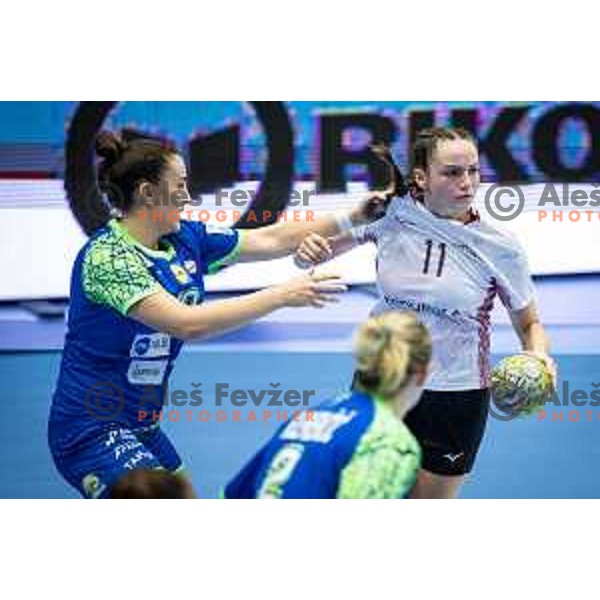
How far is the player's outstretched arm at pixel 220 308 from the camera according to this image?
3.88 metres

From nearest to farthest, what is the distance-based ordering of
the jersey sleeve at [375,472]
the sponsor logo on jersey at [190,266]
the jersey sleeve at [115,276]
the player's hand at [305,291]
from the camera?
the jersey sleeve at [375,472]
the player's hand at [305,291]
the jersey sleeve at [115,276]
the sponsor logo on jersey at [190,266]

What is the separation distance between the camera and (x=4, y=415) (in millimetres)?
4656

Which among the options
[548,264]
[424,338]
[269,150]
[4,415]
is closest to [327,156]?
[269,150]

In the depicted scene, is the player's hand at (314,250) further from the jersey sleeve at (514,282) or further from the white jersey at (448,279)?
the jersey sleeve at (514,282)

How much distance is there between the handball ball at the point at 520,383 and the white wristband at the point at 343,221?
79 centimetres

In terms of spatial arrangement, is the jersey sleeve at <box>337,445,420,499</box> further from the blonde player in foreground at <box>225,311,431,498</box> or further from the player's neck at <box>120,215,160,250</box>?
the player's neck at <box>120,215,160,250</box>

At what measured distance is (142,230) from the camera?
4211 millimetres

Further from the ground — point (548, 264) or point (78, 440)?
point (548, 264)

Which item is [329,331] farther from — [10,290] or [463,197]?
[10,290]

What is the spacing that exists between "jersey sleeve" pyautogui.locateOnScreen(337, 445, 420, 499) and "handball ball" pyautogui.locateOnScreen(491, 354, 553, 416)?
1265mm

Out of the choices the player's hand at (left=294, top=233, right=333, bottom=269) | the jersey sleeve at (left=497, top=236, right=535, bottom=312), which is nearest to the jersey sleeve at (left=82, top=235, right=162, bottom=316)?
the player's hand at (left=294, top=233, right=333, bottom=269)

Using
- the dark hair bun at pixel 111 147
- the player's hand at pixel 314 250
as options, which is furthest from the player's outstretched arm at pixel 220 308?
the dark hair bun at pixel 111 147

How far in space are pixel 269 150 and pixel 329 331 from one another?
754mm

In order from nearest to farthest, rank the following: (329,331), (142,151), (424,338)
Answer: (424,338)
(142,151)
(329,331)
